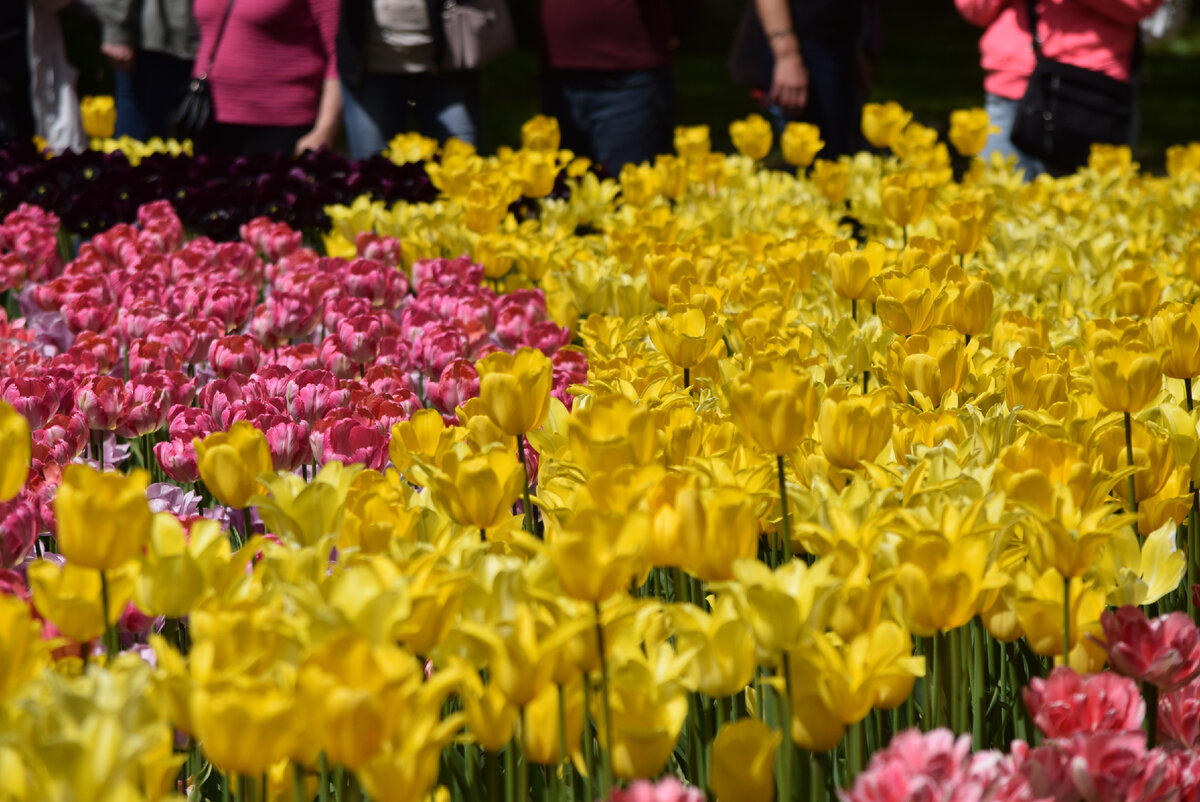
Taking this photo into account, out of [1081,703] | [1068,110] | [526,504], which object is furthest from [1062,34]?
[1081,703]

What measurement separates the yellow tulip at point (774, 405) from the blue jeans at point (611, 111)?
4541 millimetres

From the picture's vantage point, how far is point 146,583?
4.42 feet

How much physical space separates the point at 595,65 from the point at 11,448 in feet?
15.4

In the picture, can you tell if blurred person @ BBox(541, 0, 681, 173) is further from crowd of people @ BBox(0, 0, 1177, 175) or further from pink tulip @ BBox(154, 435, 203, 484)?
pink tulip @ BBox(154, 435, 203, 484)

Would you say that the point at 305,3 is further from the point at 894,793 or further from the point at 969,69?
the point at 969,69

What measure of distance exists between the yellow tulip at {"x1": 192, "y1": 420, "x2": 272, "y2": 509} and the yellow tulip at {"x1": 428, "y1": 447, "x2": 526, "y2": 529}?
0.21m

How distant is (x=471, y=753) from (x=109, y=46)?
6.53 metres

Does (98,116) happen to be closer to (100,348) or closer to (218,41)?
(218,41)

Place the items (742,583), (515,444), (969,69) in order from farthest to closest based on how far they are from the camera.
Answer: (969,69) < (515,444) < (742,583)

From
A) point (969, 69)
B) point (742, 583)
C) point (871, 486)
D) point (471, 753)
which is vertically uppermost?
point (742, 583)

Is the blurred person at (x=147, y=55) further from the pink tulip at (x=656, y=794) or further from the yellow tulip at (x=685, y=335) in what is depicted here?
the pink tulip at (x=656, y=794)

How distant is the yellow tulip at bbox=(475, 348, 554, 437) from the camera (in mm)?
1793

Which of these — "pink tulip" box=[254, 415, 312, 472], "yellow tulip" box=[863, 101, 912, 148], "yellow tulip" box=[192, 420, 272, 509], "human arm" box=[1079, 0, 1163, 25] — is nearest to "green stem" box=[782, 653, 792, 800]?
"yellow tulip" box=[192, 420, 272, 509]

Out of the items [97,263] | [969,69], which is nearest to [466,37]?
[97,263]
